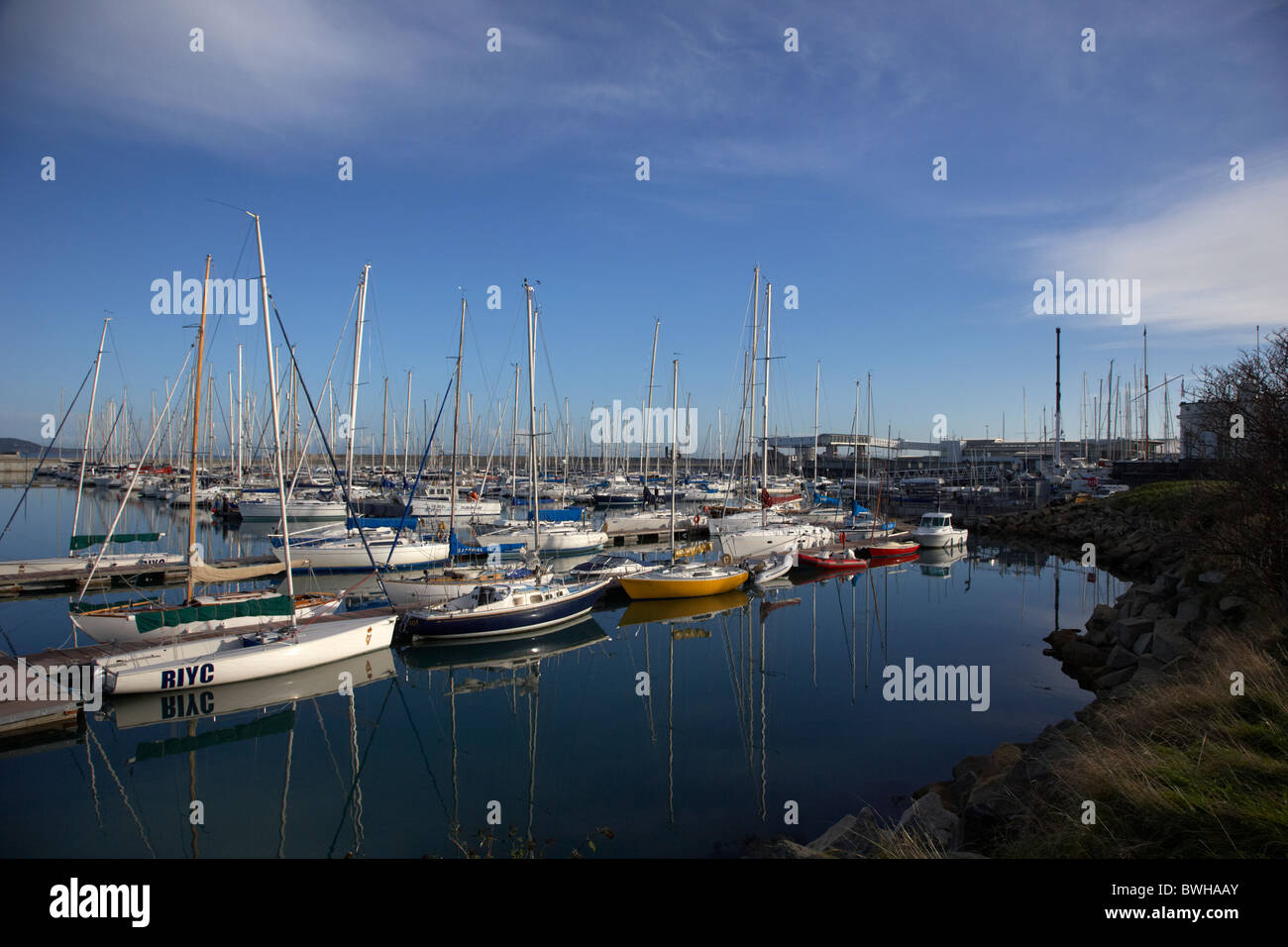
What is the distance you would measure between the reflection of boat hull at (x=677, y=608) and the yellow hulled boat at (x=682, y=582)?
0.29m

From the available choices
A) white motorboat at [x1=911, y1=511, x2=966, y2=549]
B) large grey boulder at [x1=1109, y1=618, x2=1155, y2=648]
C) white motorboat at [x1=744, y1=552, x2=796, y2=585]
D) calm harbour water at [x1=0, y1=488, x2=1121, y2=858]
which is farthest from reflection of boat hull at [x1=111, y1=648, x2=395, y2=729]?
white motorboat at [x1=911, y1=511, x2=966, y2=549]

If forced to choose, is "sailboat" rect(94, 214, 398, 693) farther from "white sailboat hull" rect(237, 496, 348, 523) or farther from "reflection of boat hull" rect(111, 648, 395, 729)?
"white sailboat hull" rect(237, 496, 348, 523)

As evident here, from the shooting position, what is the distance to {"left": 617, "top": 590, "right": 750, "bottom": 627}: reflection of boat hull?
27766 millimetres

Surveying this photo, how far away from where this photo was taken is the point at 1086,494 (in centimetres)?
6066

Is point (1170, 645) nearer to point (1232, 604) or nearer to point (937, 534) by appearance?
point (1232, 604)

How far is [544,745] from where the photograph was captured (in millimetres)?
15570

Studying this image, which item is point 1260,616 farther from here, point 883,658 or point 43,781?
point 43,781

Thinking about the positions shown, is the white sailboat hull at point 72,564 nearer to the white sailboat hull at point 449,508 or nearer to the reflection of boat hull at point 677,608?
the white sailboat hull at point 449,508

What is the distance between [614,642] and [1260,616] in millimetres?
16850

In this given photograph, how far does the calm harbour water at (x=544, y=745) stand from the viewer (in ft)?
38.9

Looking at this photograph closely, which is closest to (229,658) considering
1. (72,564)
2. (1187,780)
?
(72,564)

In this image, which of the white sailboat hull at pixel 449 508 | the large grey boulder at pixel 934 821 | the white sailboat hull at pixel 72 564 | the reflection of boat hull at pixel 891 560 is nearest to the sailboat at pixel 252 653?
the white sailboat hull at pixel 72 564

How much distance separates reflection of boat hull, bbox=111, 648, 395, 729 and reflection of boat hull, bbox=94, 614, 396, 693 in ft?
0.71
